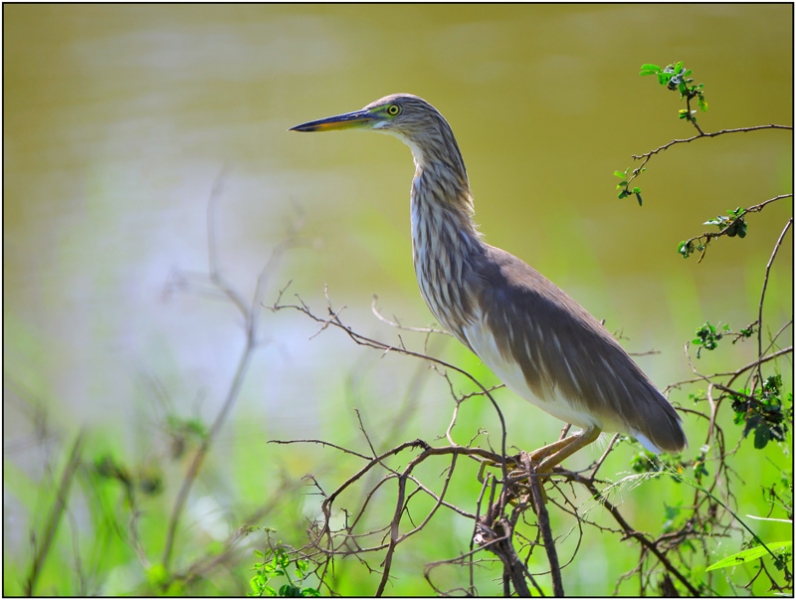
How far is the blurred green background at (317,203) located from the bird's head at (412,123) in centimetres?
87

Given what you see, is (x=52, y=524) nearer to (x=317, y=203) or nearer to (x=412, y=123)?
(x=412, y=123)

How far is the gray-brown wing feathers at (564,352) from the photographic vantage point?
7.04 ft

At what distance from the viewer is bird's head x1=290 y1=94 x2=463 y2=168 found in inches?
94.0

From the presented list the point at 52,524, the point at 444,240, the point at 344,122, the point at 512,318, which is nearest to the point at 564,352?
the point at 512,318

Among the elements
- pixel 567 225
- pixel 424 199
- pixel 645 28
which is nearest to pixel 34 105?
pixel 567 225

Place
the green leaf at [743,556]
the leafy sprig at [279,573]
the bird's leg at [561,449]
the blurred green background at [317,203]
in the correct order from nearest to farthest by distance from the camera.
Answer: the leafy sprig at [279,573] → the green leaf at [743,556] → the bird's leg at [561,449] → the blurred green background at [317,203]

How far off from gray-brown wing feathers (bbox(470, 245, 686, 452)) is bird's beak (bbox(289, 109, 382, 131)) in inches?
20.0

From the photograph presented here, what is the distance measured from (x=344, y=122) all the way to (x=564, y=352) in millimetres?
792

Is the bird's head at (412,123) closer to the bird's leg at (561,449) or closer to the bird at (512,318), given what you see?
the bird at (512,318)

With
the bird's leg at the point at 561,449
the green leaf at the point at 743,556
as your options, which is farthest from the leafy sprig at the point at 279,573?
the green leaf at the point at 743,556

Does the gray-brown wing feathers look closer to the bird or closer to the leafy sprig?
the bird

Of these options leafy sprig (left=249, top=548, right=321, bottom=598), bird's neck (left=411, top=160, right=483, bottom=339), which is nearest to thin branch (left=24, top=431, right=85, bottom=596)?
leafy sprig (left=249, top=548, right=321, bottom=598)

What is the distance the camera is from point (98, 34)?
7.14 meters

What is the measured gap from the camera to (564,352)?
86.7 inches
